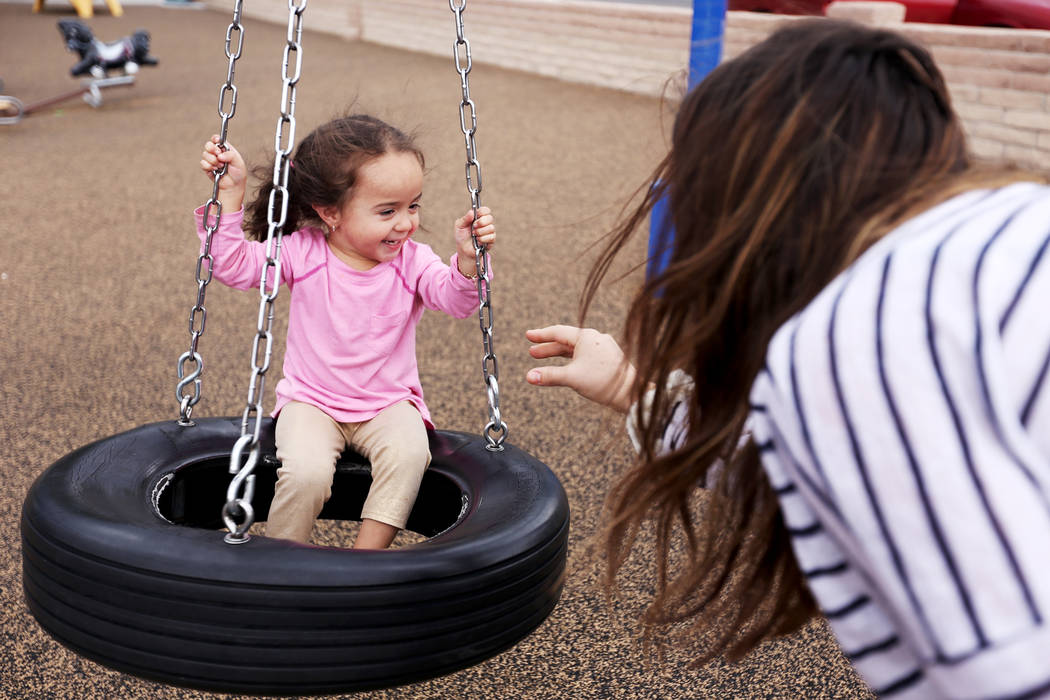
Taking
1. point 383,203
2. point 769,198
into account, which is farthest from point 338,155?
point 769,198

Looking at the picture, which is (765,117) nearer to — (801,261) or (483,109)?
(801,261)

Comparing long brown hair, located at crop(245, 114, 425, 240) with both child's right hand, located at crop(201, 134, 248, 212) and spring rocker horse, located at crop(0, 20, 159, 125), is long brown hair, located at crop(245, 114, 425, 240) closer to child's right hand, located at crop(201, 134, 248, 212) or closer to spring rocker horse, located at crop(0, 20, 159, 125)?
child's right hand, located at crop(201, 134, 248, 212)

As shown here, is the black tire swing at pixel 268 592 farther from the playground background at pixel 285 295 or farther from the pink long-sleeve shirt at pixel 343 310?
the pink long-sleeve shirt at pixel 343 310

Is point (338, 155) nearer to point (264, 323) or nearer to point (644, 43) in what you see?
point (264, 323)

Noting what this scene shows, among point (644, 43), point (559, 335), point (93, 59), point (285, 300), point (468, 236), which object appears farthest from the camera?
point (644, 43)

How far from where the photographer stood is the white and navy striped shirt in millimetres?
802

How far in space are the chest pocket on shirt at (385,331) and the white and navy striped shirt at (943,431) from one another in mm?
1320

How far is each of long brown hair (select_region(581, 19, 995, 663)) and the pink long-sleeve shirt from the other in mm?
1006

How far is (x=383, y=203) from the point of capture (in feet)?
6.75

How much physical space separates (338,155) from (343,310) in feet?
1.00

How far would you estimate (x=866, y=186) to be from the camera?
3.33ft

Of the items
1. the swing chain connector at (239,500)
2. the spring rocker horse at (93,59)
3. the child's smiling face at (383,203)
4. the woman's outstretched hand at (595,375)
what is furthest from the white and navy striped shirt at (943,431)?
the spring rocker horse at (93,59)

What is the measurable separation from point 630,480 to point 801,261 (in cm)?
36

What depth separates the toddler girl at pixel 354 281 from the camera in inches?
80.0
